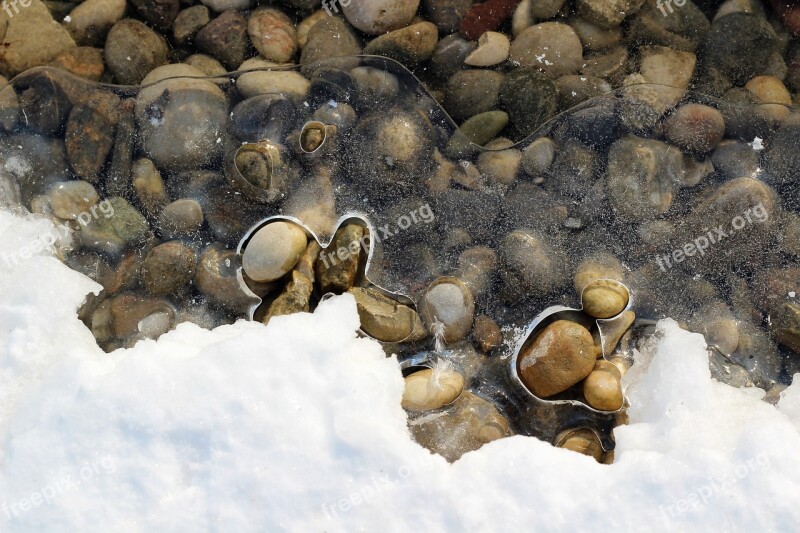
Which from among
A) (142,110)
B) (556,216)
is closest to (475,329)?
(556,216)

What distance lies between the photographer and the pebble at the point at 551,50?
3.52 metres

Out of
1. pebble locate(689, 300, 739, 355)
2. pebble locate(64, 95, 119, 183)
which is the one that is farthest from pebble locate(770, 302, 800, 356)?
pebble locate(64, 95, 119, 183)

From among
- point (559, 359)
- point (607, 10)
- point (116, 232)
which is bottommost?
point (559, 359)

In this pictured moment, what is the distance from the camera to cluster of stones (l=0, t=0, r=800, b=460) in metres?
2.94

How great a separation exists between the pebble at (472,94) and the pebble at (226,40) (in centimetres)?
128

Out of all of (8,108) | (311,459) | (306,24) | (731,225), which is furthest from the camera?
(306,24)

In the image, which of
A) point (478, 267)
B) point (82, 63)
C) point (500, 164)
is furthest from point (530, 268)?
point (82, 63)

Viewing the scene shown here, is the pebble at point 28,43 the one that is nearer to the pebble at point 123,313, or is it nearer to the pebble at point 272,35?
the pebble at point 272,35

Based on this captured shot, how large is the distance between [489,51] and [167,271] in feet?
7.08

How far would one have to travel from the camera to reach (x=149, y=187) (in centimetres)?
319

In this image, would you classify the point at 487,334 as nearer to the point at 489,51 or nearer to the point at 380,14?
the point at 489,51

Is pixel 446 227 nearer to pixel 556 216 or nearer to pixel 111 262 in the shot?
pixel 556 216

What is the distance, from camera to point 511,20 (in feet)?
11.9

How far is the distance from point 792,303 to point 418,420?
1910 millimetres
